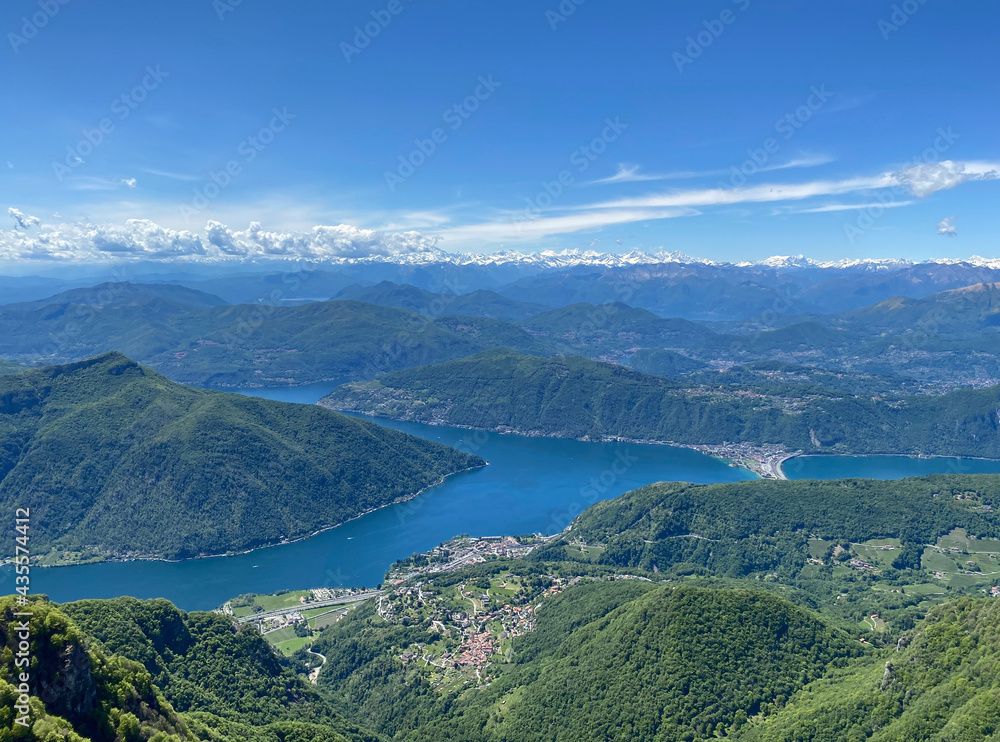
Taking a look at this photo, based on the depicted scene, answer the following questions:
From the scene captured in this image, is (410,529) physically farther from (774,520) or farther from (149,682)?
(149,682)

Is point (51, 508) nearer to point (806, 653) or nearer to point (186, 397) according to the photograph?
point (186, 397)

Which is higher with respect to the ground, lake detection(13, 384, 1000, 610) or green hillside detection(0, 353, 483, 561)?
green hillside detection(0, 353, 483, 561)

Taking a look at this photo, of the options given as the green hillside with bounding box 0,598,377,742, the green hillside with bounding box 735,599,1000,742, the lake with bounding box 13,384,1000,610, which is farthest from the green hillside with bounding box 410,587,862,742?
the lake with bounding box 13,384,1000,610

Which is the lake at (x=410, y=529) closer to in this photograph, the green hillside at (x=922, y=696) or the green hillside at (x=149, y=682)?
the green hillside at (x=149, y=682)

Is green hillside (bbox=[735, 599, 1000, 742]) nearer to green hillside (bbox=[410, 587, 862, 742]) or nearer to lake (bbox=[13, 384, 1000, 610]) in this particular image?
green hillside (bbox=[410, 587, 862, 742])

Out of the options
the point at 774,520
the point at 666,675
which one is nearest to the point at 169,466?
the point at 666,675

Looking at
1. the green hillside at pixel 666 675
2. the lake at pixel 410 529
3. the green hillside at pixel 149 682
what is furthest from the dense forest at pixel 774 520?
the green hillside at pixel 149 682
